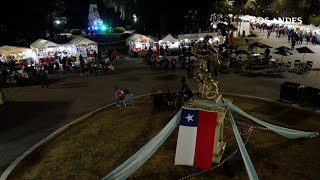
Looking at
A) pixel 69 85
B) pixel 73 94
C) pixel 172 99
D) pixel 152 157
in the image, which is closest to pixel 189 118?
pixel 152 157

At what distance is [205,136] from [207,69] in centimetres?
221

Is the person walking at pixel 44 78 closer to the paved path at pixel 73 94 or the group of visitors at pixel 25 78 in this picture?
the group of visitors at pixel 25 78

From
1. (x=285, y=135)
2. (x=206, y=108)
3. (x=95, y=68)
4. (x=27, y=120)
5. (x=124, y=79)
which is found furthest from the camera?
(x=95, y=68)

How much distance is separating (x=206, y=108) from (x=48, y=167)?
620 centimetres

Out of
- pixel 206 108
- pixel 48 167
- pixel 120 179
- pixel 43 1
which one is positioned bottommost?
pixel 48 167

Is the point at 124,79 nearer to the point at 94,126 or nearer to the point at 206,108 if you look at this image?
the point at 94,126

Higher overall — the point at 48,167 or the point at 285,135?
the point at 285,135

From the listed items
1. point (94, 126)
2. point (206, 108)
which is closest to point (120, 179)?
point (206, 108)

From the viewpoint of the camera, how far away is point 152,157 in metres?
11.2

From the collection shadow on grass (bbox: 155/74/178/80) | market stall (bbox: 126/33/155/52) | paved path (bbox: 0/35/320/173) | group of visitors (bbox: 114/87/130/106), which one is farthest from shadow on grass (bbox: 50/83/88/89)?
market stall (bbox: 126/33/155/52)

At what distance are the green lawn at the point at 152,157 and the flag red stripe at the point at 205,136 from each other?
2.73 feet

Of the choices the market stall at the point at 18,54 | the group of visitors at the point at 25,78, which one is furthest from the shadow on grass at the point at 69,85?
the market stall at the point at 18,54

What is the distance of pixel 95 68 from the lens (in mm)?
27641

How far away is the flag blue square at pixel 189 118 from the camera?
9273 mm
